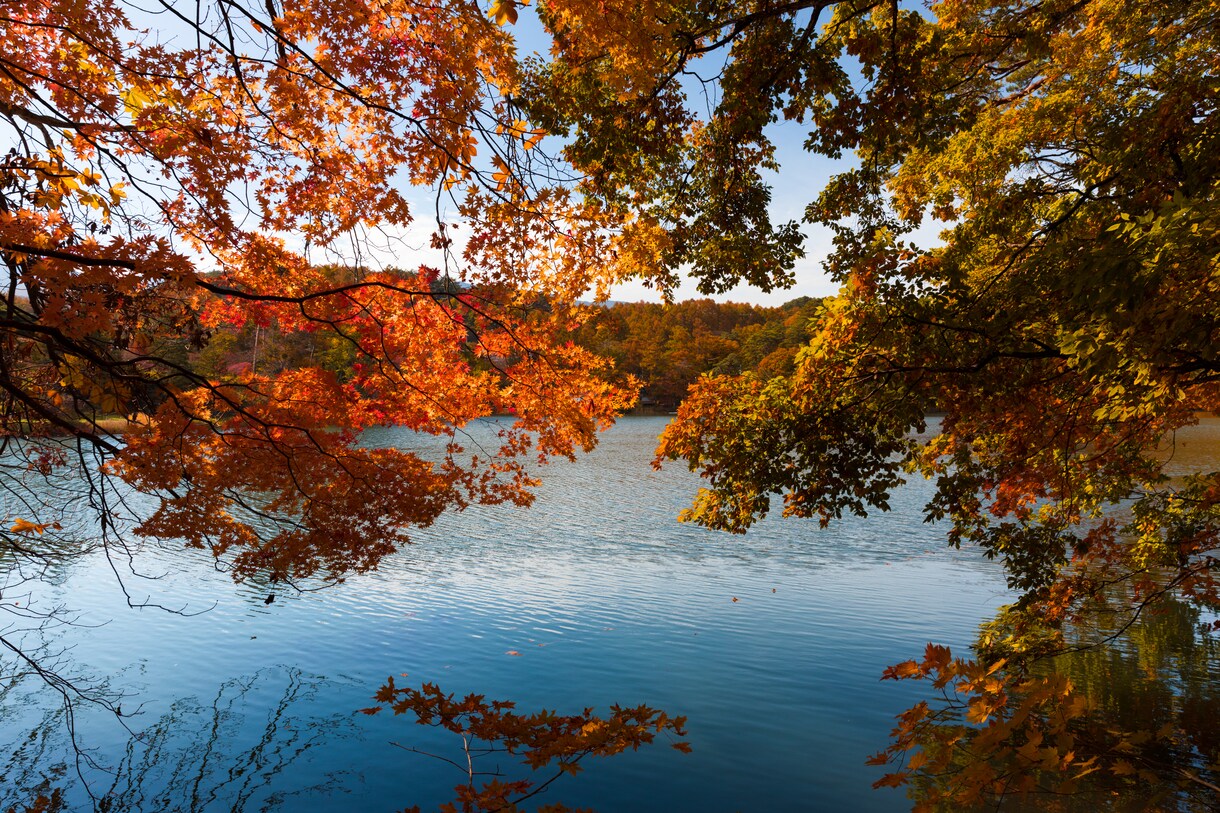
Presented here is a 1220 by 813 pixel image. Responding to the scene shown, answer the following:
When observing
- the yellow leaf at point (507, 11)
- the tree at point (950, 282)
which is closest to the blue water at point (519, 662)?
the tree at point (950, 282)

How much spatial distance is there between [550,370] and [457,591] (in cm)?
687

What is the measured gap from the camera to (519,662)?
941cm

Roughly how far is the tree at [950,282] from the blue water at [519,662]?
1617mm

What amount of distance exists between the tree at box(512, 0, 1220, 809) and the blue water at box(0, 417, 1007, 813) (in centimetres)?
162

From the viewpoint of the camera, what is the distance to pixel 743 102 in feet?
19.9

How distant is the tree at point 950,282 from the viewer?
4715 millimetres

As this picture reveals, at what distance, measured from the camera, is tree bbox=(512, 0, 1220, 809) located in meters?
4.71

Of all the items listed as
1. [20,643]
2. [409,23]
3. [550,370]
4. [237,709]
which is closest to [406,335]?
[550,370]

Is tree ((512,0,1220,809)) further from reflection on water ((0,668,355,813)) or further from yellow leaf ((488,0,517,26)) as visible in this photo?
reflection on water ((0,668,355,813))

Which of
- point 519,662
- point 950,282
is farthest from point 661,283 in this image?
point 519,662

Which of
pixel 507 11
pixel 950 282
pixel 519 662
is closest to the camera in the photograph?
pixel 507 11

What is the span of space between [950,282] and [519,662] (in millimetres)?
7117

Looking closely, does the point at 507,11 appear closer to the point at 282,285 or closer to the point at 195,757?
the point at 282,285

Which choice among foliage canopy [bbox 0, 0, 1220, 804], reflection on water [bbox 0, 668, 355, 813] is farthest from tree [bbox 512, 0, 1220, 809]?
reflection on water [bbox 0, 668, 355, 813]
